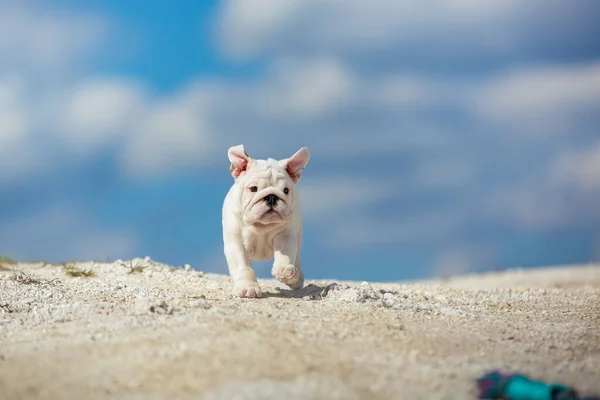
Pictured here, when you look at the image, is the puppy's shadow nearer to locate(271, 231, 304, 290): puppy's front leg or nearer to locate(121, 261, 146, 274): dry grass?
locate(271, 231, 304, 290): puppy's front leg

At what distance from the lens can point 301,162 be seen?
8.12 metres

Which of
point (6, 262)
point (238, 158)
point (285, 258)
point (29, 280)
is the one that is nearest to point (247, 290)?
point (285, 258)

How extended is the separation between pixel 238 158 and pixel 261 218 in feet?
2.73

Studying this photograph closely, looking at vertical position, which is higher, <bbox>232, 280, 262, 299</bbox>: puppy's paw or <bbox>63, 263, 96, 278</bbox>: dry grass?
<bbox>63, 263, 96, 278</bbox>: dry grass

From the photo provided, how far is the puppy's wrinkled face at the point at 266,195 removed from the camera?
7527 mm

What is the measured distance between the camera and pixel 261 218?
757cm

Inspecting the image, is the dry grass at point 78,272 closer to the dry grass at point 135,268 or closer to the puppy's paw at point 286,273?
the dry grass at point 135,268

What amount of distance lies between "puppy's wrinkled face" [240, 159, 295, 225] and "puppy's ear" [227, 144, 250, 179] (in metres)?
0.20

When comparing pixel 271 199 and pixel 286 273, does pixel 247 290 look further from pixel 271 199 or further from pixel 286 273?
pixel 271 199

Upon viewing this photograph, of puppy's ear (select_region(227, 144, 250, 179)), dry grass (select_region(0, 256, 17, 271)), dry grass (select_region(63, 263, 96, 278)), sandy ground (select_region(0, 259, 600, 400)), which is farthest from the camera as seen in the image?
dry grass (select_region(0, 256, 17, 271))

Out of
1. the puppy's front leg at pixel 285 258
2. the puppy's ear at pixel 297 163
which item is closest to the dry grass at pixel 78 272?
the puppy's front leg at pixel 285 258

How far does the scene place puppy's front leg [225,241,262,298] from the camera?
25.0 feet

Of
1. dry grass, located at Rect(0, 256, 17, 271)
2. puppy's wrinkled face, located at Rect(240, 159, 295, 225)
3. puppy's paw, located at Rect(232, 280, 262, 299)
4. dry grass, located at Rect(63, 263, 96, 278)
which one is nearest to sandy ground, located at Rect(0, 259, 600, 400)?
puppy's paw, located at Rect(232, 280, 262, 299)

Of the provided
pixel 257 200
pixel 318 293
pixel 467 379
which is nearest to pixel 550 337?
pixel 467 379
